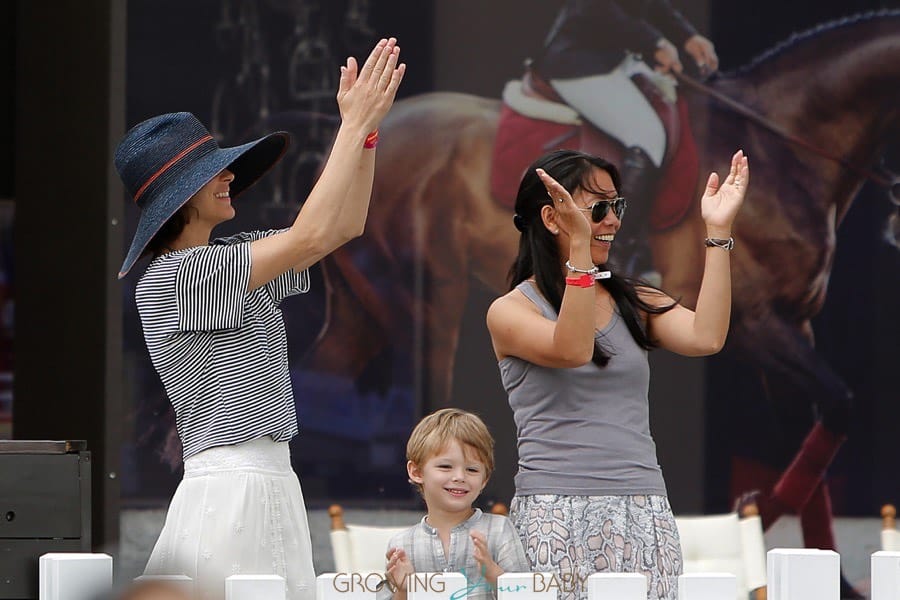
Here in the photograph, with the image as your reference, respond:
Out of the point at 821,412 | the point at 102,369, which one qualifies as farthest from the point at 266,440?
the point at 821,412

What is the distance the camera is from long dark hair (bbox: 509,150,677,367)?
275cm

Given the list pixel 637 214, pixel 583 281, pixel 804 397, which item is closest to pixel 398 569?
pixel 583 281

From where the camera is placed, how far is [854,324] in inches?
200

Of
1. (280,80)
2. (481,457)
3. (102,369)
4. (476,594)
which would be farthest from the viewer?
(280,80)

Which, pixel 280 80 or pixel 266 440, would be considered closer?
pixel 266 440

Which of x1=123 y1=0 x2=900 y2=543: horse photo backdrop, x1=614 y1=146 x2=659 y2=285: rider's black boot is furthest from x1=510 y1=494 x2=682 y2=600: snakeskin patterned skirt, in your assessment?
x1=614 y1=146 x2=659 y2=285: rider's black boot

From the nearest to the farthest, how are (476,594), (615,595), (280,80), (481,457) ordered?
(615,595) < (476,594) < (481,457) < (280,80)

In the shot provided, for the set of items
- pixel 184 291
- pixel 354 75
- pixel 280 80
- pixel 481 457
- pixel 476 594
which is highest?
pixel 280 80

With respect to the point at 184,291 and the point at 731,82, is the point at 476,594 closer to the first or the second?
the point at 184,291

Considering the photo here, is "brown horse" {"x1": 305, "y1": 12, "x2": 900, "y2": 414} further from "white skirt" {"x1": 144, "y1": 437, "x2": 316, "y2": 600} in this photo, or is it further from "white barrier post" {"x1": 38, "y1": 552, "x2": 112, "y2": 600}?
"white barrier post" {"x1": 38, "y1": 552, "x2": 112, "y2": 600}

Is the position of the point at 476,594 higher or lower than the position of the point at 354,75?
lower

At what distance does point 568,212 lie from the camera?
8.41 ft

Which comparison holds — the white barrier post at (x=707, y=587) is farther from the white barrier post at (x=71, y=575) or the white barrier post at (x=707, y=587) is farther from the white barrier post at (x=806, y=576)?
the white barrier post at (x=71, y=575)

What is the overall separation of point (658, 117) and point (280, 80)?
1.21m
